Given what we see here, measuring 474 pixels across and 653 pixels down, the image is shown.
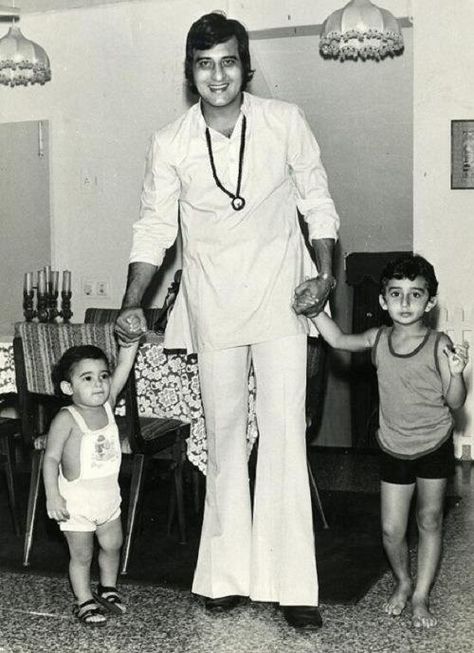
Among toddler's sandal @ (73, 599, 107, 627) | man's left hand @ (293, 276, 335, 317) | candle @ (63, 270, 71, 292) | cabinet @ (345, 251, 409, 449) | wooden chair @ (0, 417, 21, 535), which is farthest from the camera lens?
cabinet @ (345, 251, 409, 449)

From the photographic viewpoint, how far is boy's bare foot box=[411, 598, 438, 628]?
9.07 ft

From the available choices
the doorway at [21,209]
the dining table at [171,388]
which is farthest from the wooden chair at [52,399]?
the doorway at [21,209]

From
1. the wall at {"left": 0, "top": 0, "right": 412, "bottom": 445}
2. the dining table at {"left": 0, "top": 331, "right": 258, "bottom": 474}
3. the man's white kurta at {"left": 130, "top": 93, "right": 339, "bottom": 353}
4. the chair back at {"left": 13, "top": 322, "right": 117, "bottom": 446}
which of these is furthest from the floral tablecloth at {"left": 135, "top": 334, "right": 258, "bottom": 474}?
the wall at {"left": 0, "top": 0, "right": 412, "bottom": 445}

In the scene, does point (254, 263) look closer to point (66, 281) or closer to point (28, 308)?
point (28, 308)

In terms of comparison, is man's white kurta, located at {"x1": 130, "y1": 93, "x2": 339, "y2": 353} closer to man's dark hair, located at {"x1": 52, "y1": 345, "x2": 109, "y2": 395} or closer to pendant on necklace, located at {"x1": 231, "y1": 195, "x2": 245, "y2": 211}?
pendant on necklace, located at {"x1": 231, "y1": 195, "x2": 245, "y2": 211}

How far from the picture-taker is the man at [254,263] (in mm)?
2727

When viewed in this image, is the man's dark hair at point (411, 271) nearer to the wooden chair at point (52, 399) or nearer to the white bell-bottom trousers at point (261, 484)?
the white bell-bottom trousers at point (261, 484)

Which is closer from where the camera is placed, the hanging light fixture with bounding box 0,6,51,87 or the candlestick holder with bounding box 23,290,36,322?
the candlestick holder with bounding box 23,290,36,322

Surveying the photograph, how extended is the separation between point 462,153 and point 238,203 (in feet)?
9.24

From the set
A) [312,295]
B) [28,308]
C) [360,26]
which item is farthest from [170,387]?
[360,26]

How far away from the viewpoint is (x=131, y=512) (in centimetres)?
352

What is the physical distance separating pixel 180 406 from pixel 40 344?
2.06 ft

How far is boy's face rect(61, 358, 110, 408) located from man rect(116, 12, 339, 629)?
19 centimetres

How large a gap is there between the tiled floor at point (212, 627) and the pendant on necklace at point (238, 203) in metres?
1.16
